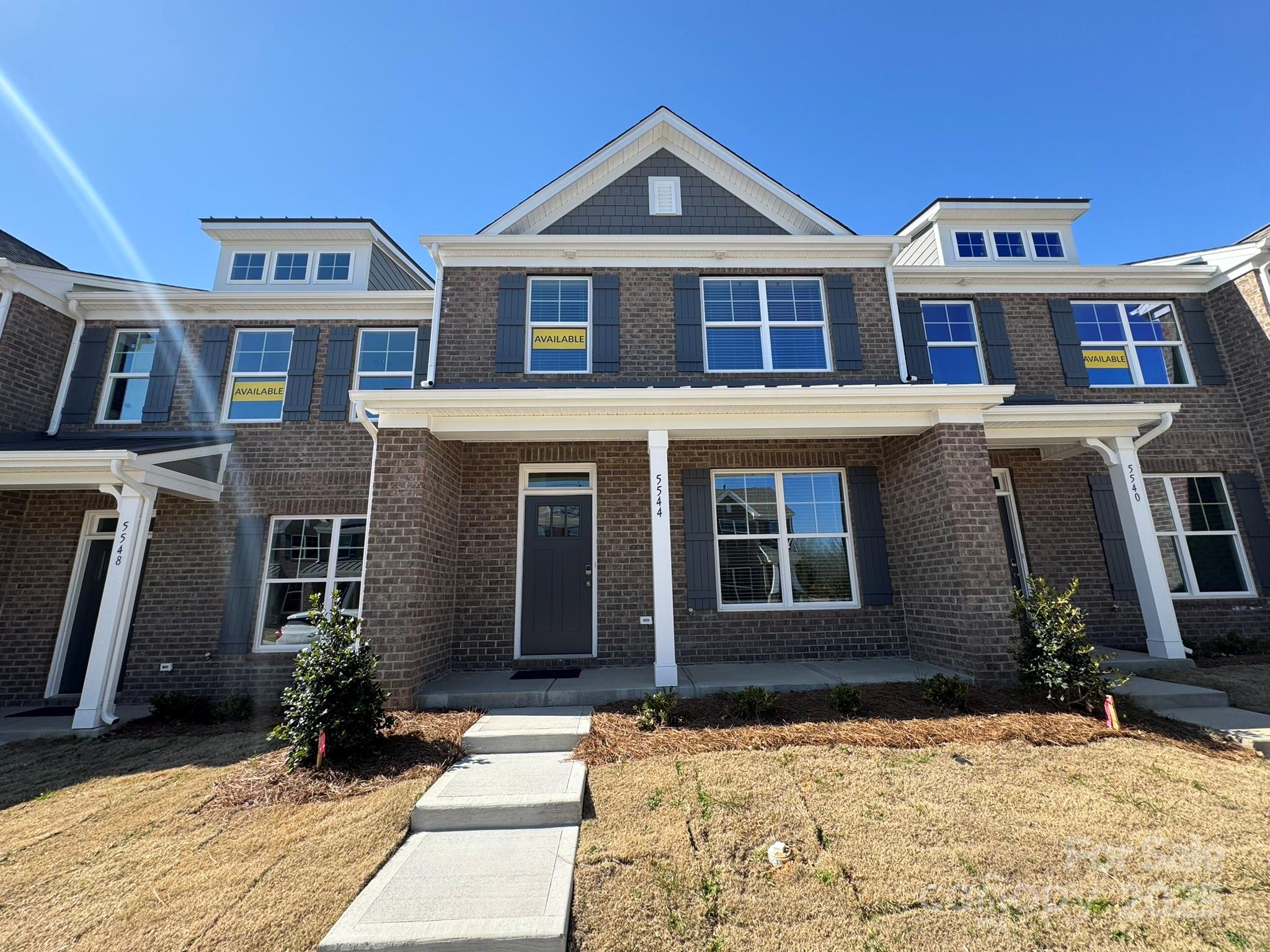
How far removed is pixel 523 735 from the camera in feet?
15.8

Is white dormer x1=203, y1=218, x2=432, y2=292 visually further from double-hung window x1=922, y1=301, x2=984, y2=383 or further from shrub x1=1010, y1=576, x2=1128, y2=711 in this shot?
shrub x1=1010, y1=576, x2=1128, y2=711

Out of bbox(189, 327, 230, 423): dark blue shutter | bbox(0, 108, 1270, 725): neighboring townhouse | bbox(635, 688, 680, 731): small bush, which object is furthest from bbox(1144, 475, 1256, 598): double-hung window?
bbox(189, 327, 230, 423): dark blue shutter

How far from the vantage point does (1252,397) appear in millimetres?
8680

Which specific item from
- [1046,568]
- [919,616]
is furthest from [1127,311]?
[919,616]

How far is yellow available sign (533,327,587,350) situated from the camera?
26.7 feet

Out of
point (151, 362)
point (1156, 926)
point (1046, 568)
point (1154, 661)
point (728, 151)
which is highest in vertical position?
point (728, 151)

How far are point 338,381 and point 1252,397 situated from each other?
49.4 feet

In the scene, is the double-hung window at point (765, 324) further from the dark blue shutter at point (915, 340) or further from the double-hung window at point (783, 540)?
the double-hung window at point (783, 540)

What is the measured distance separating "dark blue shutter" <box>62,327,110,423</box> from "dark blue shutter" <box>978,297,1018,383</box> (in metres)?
14.6

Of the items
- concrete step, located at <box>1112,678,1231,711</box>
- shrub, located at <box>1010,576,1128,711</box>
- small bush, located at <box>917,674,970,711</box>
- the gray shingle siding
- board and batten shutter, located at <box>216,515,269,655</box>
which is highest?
the gray shingle siding

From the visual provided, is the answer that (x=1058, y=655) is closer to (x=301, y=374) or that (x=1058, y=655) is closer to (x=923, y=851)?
(x=923, y=851)

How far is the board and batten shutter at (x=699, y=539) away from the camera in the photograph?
7.34 m

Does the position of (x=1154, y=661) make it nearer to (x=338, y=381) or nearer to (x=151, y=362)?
(x=338, y=381)

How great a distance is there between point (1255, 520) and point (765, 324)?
8.47 m
